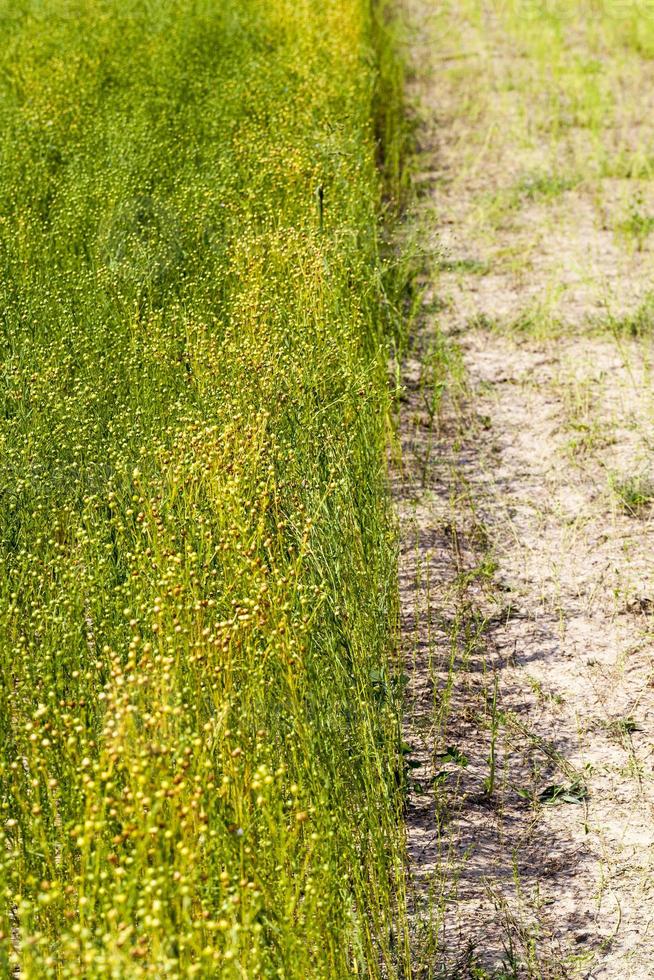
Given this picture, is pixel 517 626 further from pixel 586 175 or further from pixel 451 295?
pixel 586 175

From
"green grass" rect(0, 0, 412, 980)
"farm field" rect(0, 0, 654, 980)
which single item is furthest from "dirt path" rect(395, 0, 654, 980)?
"green grass" rect(0, 0, 412, 980)

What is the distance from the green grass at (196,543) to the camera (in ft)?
7.08

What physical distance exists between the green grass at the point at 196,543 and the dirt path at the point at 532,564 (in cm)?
21

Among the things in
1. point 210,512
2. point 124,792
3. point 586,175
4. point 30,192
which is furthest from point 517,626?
point 586,175

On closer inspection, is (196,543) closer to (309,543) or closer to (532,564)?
(309,543)

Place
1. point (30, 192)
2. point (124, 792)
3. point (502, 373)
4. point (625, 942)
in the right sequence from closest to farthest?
point (124, 792) < point (625, 942) < point (502, 373) < point (30, 192)

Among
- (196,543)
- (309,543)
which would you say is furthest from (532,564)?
(196,543)

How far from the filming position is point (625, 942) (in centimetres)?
258

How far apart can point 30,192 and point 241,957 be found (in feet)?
14.2

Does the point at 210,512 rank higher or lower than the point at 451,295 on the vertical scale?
higher

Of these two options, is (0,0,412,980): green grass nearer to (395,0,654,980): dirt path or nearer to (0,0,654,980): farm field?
(0,0,654,980): farm field

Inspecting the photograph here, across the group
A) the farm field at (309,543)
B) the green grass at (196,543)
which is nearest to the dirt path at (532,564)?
the farm field at (309,543)

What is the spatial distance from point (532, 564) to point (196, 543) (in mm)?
1326

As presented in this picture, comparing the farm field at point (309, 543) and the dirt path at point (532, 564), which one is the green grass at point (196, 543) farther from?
the dirt path at point (532, 564)
